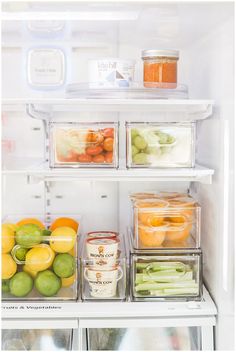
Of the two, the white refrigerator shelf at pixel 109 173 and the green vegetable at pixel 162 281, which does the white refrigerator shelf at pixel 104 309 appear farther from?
the white refrigerator shelf at pixel 109 173

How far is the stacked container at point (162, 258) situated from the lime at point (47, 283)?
0.75 ft

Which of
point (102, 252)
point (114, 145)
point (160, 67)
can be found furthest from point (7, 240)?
point (160, 67)

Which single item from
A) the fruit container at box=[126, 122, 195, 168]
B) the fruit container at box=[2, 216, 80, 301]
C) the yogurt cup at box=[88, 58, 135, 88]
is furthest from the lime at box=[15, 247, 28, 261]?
the yogurt cup at box=[88, 58, 135, 88]

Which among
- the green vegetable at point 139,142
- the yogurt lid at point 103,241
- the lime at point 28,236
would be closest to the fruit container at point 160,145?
the green vegetable at point 139,142

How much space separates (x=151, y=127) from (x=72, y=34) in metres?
0.44

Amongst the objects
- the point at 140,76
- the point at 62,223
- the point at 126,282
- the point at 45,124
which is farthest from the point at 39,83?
the point at 126,282

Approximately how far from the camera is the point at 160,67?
1.64 metres

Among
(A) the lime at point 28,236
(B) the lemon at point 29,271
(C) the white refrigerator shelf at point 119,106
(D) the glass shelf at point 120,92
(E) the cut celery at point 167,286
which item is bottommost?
(E) the cut celery at point 167,286

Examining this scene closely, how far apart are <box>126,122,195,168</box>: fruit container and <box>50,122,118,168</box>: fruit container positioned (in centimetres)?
5

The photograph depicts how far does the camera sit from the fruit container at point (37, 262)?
1.61 metres

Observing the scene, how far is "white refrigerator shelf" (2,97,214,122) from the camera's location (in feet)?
5.05

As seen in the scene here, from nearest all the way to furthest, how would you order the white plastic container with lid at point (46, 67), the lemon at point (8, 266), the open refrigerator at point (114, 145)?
the open refrigerator at point (114, 145)
the lemon at point (8, 266)
the white plastic container with lid at point (46, 67)

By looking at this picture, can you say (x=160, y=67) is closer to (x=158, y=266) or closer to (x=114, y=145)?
(x=114, y=145)

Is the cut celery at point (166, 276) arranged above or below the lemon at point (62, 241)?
below
